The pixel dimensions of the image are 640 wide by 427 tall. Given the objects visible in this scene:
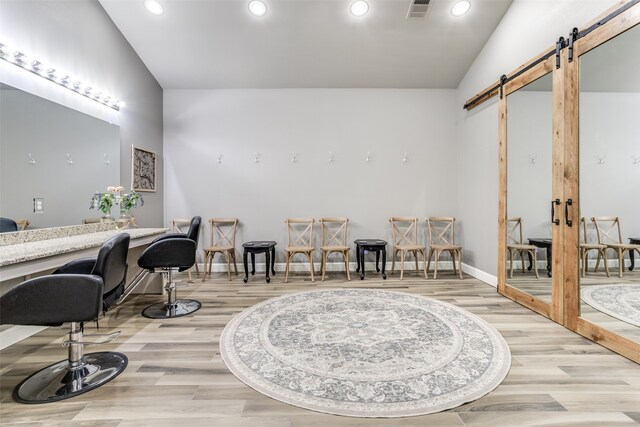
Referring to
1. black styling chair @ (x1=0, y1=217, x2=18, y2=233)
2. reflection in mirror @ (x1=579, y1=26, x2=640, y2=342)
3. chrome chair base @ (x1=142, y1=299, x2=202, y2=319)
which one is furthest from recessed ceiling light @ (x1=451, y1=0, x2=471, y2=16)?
black styling chair @ (x1=0, y1=217, x2=18, y2=233)

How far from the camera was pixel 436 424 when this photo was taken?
1.54 meters

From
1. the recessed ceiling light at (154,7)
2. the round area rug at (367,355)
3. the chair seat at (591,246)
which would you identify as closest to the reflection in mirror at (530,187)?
the chair seat at (591,246)

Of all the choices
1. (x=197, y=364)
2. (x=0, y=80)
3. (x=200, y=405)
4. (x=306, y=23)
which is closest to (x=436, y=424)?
(x=200, y=405)

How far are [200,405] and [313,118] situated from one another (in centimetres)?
440

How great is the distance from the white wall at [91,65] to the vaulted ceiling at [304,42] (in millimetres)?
309

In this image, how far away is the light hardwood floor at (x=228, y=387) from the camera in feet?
5.17

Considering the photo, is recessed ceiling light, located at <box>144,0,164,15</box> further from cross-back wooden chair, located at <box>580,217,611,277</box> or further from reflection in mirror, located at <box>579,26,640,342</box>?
cross-back wooden chair, located at <box>580,217,611,277</box>

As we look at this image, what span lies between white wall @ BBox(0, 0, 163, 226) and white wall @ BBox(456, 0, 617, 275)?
4973 millimetres

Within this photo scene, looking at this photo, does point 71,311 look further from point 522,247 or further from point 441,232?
point 441,232

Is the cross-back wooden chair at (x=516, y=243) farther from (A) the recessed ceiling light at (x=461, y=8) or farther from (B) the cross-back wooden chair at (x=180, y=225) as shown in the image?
(B) the cross-back wooden chair at (x=180, y=225)

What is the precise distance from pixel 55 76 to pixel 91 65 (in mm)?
667

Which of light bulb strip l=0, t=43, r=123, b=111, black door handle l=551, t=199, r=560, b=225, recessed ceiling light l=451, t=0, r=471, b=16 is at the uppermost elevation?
recessed ceiling light l=451, t=0, r=471, b=16

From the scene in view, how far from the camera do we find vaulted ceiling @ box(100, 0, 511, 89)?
12.4ft

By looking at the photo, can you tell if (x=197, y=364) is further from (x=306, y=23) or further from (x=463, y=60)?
(x=463, y=60)
